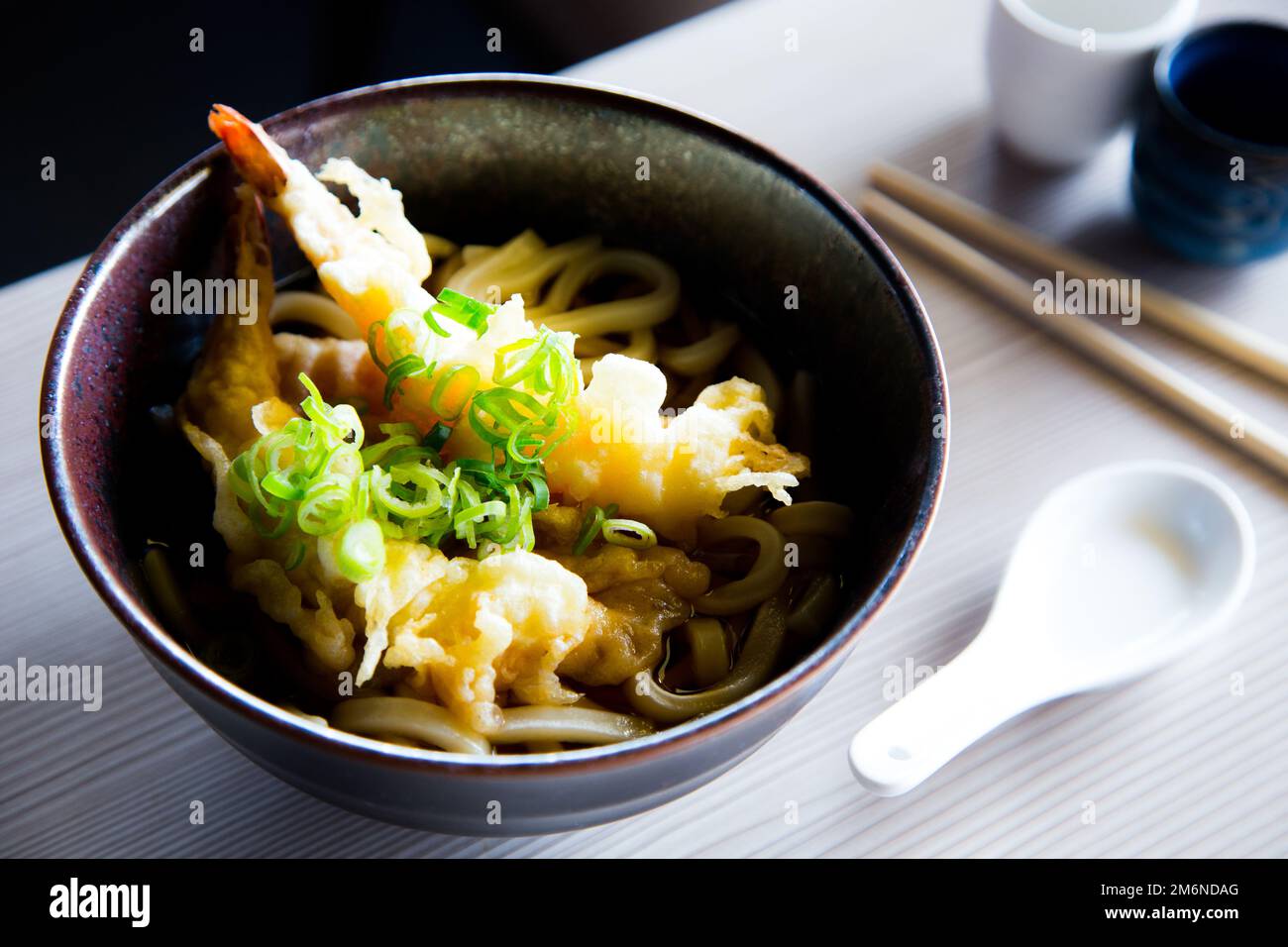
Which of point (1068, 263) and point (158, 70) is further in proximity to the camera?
point (158, 70)

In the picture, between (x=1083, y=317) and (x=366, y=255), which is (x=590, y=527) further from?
(x=1083, y=317)

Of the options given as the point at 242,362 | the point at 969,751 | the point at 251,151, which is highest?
the point at 251,151

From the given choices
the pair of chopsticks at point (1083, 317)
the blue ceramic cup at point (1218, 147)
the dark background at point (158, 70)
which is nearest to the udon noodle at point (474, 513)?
the pair of chopsticks at point (1083, 317)

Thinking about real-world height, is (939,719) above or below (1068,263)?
below

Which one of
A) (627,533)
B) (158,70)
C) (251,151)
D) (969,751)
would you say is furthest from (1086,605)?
(158,70)

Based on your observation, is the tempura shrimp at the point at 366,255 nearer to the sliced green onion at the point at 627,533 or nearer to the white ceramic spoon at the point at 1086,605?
the sliced green onion at the point at 627,533

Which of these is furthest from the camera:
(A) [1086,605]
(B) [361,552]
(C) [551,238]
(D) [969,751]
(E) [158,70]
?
(E) [158,70]

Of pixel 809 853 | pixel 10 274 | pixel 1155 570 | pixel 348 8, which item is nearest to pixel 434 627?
pixel 809 853
